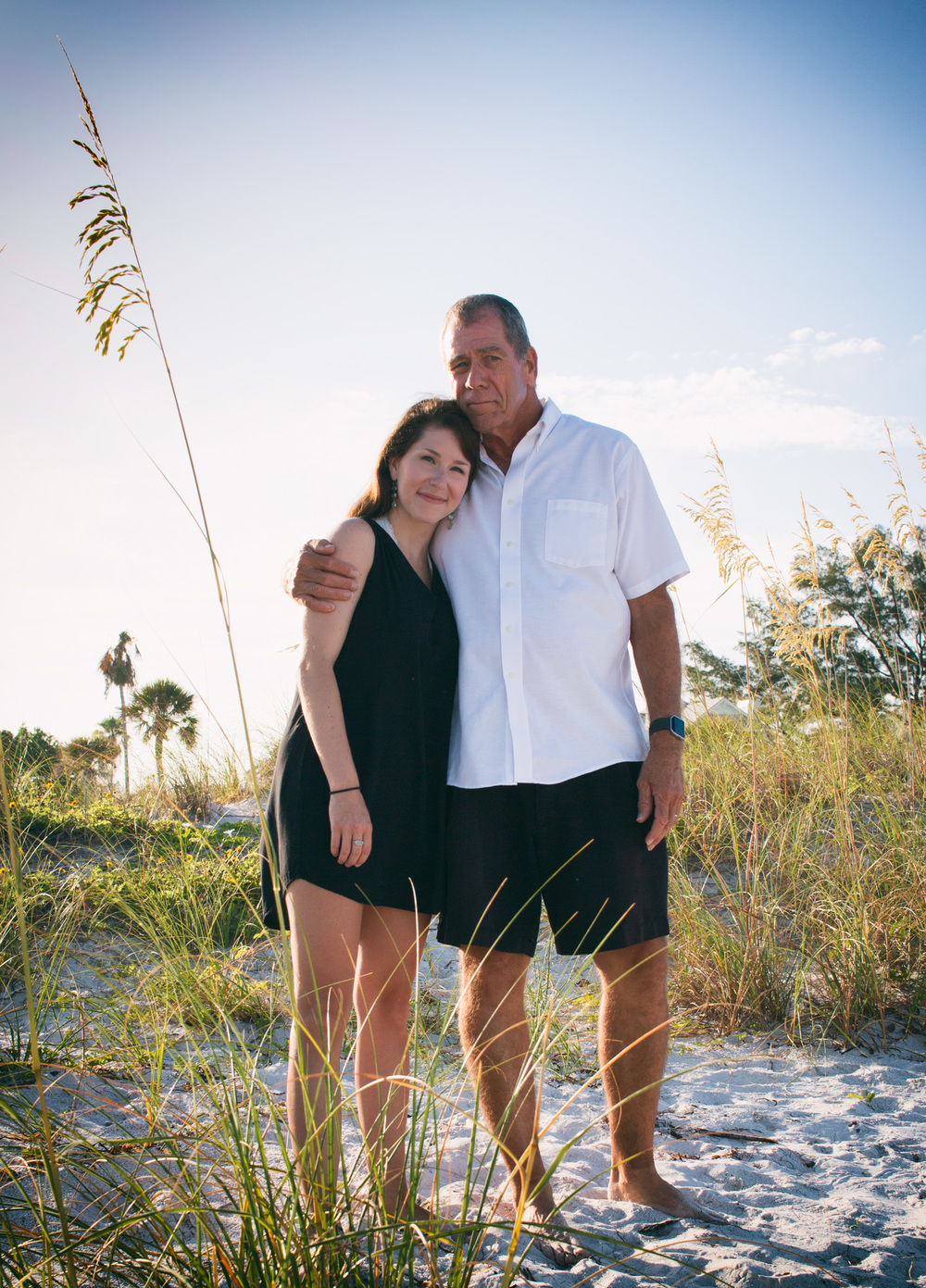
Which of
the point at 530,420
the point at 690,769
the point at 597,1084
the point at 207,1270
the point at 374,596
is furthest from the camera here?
the point at 690,769

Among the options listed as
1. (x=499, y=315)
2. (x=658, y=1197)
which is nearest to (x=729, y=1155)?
(x=658, y=1197)

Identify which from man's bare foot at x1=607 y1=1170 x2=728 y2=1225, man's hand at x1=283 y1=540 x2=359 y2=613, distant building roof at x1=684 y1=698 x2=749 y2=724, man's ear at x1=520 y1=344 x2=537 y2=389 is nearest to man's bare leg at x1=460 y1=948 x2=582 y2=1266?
man's bare foot at x1=607 y1=1170 x2=728 y2=1225

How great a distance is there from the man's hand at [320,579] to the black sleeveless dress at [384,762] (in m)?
0.12

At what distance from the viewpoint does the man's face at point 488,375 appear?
2.74m

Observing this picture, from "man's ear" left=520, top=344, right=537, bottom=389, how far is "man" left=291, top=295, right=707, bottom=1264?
2.8 inches

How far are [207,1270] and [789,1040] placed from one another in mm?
2719

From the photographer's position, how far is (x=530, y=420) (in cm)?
284

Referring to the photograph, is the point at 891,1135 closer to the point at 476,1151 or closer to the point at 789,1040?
the point at 789,1040

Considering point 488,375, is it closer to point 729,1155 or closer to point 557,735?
point 557,735

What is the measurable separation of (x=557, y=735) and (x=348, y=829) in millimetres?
720

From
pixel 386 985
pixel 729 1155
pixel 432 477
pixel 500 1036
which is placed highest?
pixel 432 477

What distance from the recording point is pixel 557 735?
244 cm

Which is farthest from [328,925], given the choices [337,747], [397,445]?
[397,445]

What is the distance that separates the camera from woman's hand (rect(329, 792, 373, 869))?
2.12 metres
